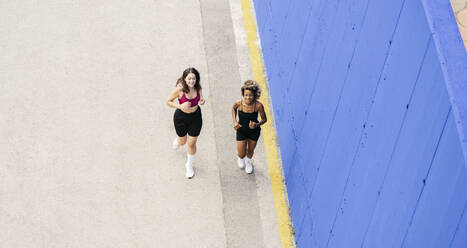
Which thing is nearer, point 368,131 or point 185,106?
point 368,131

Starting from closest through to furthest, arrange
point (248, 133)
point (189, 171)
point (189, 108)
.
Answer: point (189, 108), point (248, 133), point (189, 171)

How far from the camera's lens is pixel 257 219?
29.1 feet

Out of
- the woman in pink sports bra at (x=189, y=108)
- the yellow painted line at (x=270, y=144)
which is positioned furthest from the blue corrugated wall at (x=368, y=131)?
the woman in pink sports bra at (x=189, y=108)

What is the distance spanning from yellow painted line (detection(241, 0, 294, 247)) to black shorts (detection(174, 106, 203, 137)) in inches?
53.8

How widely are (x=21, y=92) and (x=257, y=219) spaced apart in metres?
4.41

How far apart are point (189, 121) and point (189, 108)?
25 centimetres

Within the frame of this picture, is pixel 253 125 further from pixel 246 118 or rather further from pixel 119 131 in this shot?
pixel 119 131

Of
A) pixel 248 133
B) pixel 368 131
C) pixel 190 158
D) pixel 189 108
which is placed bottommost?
pixel 368 131

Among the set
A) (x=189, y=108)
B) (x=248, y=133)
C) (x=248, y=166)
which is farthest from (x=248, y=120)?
(x=248, y=166)

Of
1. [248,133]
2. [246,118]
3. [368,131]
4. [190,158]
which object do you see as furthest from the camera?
[190,158]

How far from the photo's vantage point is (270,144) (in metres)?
9.79

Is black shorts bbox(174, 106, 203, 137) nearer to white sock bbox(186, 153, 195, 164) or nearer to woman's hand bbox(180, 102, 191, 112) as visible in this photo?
woman's hand bbox(180, 102, 191, 112)

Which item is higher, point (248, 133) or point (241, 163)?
point (248, 133)

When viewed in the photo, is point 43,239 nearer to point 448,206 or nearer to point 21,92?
point 21,92
